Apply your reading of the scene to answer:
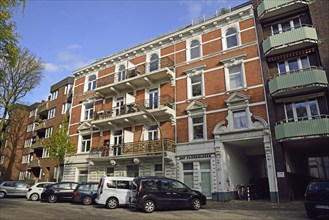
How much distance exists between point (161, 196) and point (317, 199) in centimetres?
673

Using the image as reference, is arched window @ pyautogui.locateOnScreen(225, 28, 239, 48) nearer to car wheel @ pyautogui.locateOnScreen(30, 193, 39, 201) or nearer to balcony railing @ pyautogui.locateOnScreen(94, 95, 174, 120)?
balcony railing @ pyautogui.locateOnScreen(94, 95, 174, 120)

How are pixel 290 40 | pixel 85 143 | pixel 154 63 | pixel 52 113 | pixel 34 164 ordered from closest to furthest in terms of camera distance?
pixel 290 40
pixel 154 63
pixel 85 143
pixel 34 164
pixel 52 113

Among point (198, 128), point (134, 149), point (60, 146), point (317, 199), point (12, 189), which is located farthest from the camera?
point (60, 146)

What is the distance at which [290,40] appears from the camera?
1773cm

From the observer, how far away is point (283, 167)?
1634 centimetres

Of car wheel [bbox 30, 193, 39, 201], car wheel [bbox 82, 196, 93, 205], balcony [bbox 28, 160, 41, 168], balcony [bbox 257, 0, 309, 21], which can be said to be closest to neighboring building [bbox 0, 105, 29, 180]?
balcony [bbox 28, 160, 41, 168]

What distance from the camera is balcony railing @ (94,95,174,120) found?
71.9 feet

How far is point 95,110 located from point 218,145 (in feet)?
46.2

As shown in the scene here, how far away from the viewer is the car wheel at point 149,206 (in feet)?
40.8

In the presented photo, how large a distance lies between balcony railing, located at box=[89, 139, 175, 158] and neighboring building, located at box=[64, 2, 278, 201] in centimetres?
8

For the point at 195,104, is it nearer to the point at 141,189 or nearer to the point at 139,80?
the point at 139,80

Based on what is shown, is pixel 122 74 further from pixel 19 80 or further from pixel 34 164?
pixel 34 164

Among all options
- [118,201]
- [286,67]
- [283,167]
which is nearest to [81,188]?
[118,201]

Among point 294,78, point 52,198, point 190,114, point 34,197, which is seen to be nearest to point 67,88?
point 34,197
